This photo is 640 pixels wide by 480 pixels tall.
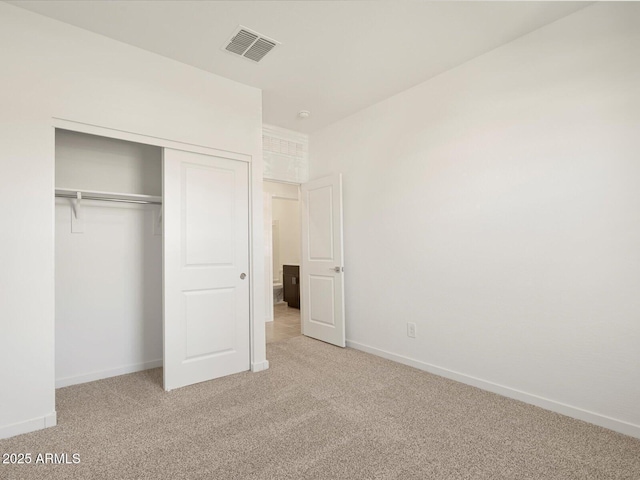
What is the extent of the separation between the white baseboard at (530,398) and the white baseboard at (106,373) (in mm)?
2408

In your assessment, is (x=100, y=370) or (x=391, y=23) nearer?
(x=391, y=23)

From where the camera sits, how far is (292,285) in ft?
21.9

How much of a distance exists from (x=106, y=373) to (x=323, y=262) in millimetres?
2497

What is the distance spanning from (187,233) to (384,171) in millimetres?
2107

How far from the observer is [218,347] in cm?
299

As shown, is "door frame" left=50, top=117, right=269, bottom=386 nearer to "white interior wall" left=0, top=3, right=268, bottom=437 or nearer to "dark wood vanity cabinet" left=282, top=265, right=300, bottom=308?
"white interior wall" left=0, top=3, right=268, bottom=437

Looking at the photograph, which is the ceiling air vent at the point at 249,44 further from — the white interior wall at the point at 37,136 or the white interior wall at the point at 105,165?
the white interior wall at the point at 105,165

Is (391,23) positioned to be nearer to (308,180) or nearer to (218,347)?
(308,180)

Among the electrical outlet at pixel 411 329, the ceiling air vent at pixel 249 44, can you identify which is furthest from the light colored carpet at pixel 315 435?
the ceiling air vent at pixel 249 44

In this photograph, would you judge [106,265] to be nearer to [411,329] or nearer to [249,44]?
[249,44]

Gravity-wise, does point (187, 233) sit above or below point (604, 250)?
above

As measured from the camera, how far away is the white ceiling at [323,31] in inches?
87.0

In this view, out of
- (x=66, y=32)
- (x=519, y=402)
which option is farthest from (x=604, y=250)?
(x=66, y=32)

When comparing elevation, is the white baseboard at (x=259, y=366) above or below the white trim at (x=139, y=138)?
below
